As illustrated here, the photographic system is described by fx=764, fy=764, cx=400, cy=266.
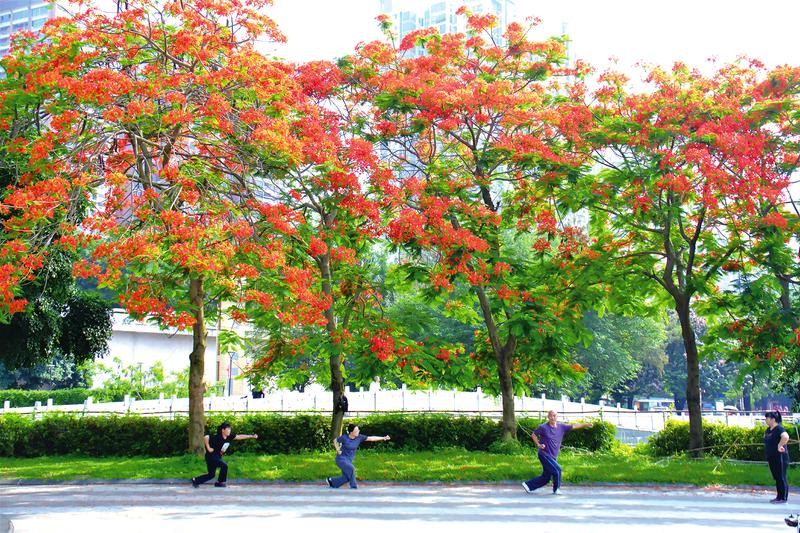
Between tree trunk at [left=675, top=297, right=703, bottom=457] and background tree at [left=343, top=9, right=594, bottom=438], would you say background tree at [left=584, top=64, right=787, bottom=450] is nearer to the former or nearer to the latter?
tree trunk at [left=675, top=297, right=703, bottom=457]

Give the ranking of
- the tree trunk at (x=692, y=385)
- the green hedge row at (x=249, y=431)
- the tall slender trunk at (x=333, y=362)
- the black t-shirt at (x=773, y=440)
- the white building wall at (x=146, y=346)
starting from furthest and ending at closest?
the white building wall at (x=146, y=346) → the green hedge row at (x=249, y=431) → the tree trunk at (x=692, y=385) → the tall slender trunk at (x=333, y=362) → the black t-shirt at (x=773, y=440)

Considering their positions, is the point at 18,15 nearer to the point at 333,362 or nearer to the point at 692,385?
the point at 333,362

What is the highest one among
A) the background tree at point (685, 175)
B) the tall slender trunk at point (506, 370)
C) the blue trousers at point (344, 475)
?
the background tree at point (685, 175)

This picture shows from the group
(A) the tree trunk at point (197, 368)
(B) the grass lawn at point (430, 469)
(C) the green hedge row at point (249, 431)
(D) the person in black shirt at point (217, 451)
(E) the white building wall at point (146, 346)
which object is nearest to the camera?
(D) the person in black shirt at point (217, 451)

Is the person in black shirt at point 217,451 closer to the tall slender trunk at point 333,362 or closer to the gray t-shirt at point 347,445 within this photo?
the gray t-shirt at point 347,445

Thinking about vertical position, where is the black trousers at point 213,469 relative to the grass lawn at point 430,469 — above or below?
above

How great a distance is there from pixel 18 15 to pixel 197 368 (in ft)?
477

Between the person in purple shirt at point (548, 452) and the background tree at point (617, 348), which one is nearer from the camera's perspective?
the person in purple shirt at point (548, 452)

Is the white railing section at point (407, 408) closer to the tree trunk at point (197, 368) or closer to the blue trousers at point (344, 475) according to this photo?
the tree trunk at point (197, 368)

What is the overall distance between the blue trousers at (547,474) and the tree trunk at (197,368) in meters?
7.76

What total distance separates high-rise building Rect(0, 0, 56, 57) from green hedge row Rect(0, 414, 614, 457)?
434 ft

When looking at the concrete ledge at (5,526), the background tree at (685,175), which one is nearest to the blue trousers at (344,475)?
the concrete ledge at (5,526)

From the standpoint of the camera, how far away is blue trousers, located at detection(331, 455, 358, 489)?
555 inches

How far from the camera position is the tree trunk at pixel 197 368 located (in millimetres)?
17078
